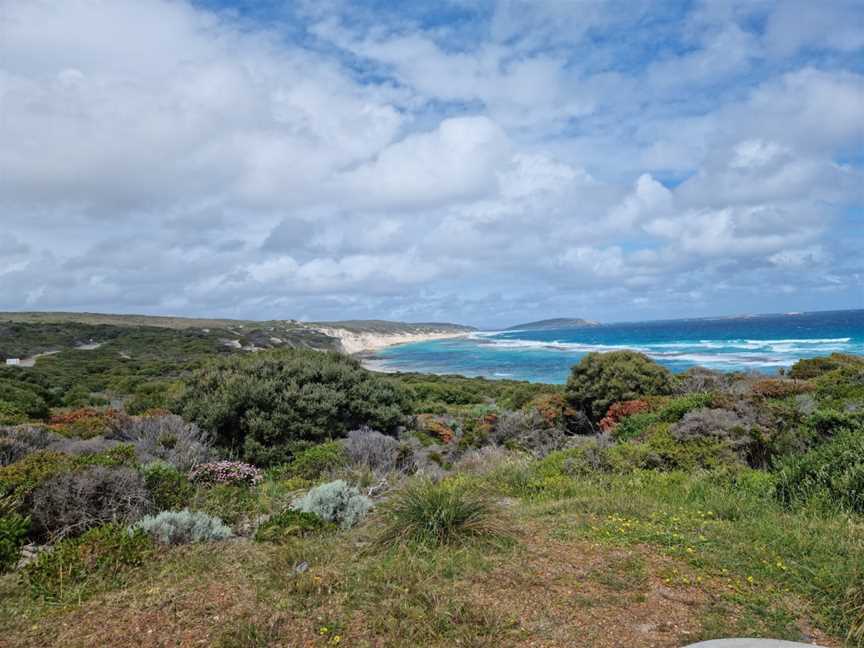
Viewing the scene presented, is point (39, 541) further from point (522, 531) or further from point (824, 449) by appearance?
point (824, 449)

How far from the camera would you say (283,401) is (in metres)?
11.0

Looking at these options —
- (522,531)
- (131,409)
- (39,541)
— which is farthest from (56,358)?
(522,531)

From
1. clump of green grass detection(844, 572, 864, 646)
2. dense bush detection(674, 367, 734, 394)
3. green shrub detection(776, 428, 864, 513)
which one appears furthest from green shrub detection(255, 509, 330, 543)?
dense bush detection(674, 367, 734, 394)

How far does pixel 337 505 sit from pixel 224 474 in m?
2.83

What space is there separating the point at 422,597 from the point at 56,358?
42012mm

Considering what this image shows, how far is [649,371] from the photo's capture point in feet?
49.3

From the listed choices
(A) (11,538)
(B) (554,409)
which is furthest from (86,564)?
(B) (554,409)

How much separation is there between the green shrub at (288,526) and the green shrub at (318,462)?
2.66m

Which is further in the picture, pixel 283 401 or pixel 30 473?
pixel 283 401

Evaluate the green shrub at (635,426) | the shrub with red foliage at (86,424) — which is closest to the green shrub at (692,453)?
the green shrub at (635,426)

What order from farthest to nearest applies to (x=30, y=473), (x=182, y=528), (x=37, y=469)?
1. (x=37, y=469)
2. (x=30, y=473)
3. (x=182, y=528)

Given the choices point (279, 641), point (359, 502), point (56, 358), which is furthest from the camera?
point (56, 358)

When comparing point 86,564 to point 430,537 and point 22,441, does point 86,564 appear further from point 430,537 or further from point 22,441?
point 22,441

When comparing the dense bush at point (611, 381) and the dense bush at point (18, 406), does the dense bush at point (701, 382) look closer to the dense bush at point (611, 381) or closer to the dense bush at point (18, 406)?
the dense bush at point (611, 381)
